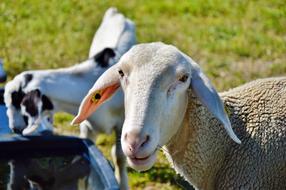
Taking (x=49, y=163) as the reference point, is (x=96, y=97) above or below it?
above

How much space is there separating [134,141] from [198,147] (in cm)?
77

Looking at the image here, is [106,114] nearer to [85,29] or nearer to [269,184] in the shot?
[269,184]

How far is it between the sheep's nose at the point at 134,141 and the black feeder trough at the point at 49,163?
180 centimetres

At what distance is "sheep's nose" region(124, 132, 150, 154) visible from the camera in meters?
3.42

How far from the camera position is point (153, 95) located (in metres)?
3.57

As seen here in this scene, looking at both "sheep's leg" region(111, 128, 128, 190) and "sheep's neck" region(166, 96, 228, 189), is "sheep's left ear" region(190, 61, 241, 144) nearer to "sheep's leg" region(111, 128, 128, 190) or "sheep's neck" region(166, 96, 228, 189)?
"sheep's neck" region(166, 96, 228, 189)

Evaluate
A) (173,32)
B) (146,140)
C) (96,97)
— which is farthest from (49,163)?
(173,32)

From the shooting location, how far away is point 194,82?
374 cm

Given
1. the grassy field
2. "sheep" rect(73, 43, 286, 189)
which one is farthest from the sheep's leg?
"sheep" rect(73, 43, 286, 189)

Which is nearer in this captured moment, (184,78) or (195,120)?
(184,78)

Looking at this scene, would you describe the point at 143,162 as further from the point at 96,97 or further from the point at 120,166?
the point at 120,166

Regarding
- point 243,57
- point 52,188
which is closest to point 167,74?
point 52,188

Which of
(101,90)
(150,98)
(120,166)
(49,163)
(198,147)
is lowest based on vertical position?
(120,166)

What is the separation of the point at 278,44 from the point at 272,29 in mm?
538
